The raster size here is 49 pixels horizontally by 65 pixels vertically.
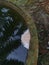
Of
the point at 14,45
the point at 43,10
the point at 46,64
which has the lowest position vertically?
the point at 46,64

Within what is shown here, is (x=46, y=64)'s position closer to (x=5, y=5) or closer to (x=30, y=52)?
(x=30, y=52)

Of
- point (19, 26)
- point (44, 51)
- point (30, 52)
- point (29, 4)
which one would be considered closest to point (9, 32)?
point (19, 26)

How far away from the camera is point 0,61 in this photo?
2209 millimetres

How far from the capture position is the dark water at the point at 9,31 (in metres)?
2.26

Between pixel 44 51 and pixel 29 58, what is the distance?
44cm

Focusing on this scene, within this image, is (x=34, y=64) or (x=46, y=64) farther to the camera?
(x=46, y=64)

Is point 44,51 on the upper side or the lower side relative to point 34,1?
lower

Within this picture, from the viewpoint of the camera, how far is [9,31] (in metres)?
2.38

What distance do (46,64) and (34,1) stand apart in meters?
0.78

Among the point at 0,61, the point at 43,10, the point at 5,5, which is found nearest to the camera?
the point at 0,61

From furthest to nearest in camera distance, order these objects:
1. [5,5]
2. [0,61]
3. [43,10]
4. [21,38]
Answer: [43,10] → [5,5] → [21,38] → [0,61]

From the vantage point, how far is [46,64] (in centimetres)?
257

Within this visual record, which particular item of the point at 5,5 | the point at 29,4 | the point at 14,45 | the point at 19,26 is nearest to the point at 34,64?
the point at 14,45

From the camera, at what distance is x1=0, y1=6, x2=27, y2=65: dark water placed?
88.9 inches
